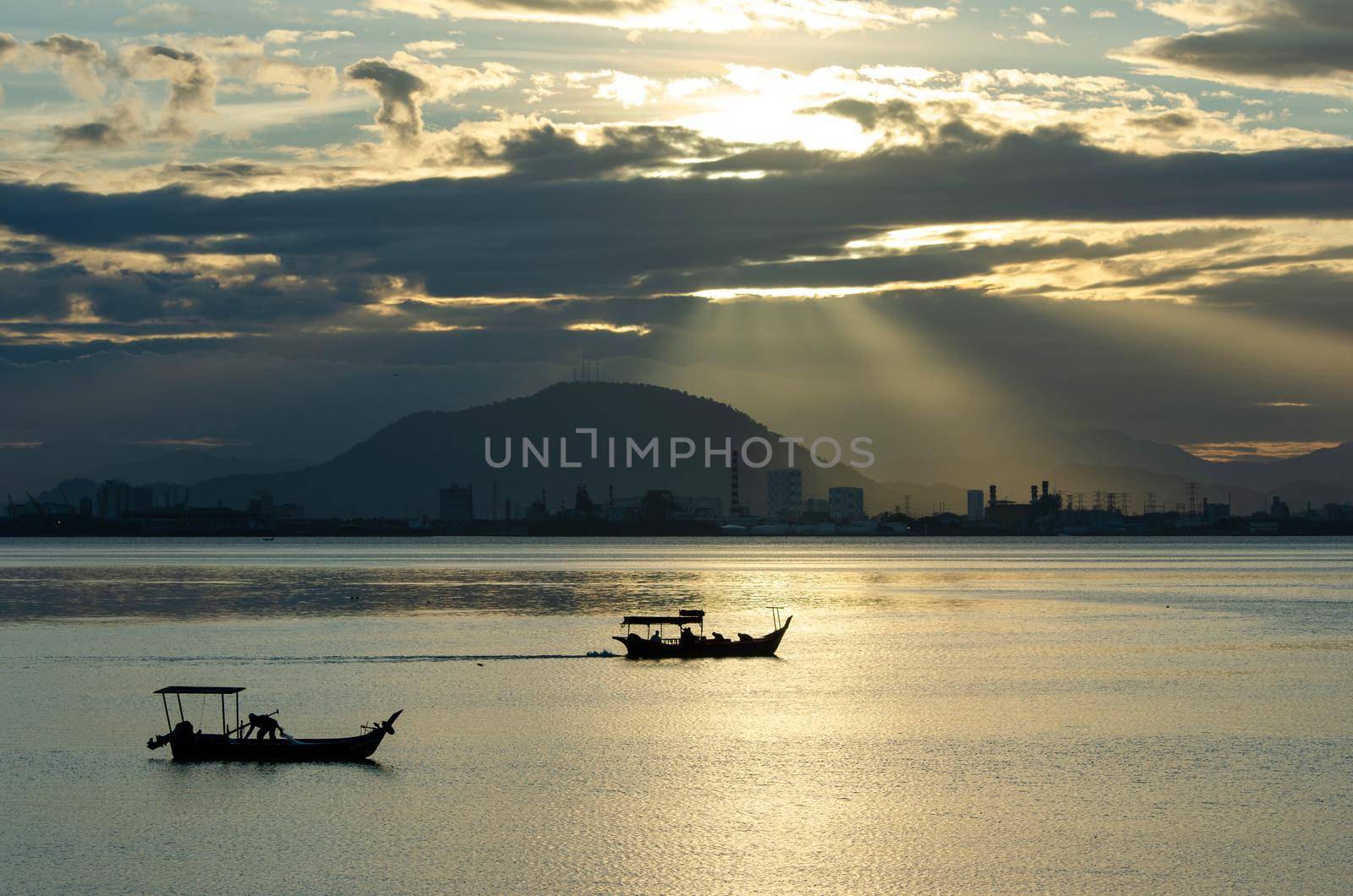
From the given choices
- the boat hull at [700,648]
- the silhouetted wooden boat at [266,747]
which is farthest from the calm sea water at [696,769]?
the boat hull at [700,648]

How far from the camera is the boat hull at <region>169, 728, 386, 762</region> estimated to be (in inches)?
2169

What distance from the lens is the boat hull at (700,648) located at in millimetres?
96312

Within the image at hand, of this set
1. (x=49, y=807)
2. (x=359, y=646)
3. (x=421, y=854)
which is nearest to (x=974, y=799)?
(x=421, y=854)

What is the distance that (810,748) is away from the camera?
191 feet

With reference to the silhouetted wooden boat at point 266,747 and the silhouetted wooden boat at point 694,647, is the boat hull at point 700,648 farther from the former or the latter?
the silhouetted wooden boat at point 266,747

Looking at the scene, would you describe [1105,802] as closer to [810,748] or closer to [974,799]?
[974,799]

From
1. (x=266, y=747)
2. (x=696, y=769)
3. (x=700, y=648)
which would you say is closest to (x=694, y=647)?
(x=700, y=648)

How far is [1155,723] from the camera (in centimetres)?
6500

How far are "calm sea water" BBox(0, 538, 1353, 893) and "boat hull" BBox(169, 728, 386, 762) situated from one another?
0.94 meters

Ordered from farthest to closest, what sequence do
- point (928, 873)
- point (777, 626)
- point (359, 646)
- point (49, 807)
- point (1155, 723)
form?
point (777, 626) < point (359, 646) < point (1155, 723) < point (49, 807) < point (928, 873)

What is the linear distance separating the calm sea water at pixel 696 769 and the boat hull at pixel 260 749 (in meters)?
0.94

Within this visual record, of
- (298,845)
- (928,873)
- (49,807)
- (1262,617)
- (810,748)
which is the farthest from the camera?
(1262,617)

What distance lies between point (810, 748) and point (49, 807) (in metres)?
29.0

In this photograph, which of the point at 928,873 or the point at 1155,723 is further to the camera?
the point at 1155,723
